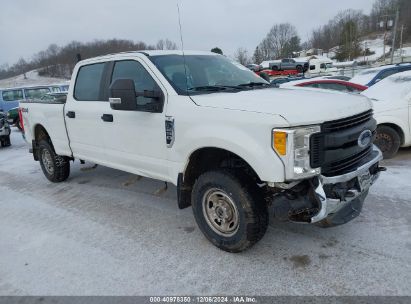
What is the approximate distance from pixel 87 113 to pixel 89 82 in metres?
0.47

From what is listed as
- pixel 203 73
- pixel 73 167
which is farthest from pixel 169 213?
pixel 73 167

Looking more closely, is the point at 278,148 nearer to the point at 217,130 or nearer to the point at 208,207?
the point at 217,130

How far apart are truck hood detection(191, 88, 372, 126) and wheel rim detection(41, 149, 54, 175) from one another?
377cm

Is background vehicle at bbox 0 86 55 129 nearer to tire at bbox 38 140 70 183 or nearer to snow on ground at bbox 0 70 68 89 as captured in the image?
tire at bbox 38 140 70 183

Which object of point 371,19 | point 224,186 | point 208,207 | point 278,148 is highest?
point 371,19

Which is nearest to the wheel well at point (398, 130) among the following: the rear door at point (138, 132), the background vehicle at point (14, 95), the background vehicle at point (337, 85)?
the background vehicle at point (337, 85)

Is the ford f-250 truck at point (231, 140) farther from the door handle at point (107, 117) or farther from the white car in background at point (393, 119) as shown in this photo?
the white car in background at point (393, 119)

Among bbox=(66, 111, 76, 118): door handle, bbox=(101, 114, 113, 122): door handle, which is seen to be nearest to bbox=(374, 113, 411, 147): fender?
bbox=(101, 114, 113, 122): door handle

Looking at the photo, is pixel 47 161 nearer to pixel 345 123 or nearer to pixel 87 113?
pixel 87 113

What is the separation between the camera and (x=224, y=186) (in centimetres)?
321

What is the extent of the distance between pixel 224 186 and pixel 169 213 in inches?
59.8

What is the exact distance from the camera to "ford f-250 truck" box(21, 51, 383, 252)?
2.83m

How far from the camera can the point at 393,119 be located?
237 inches

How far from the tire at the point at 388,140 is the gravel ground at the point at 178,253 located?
114cm
